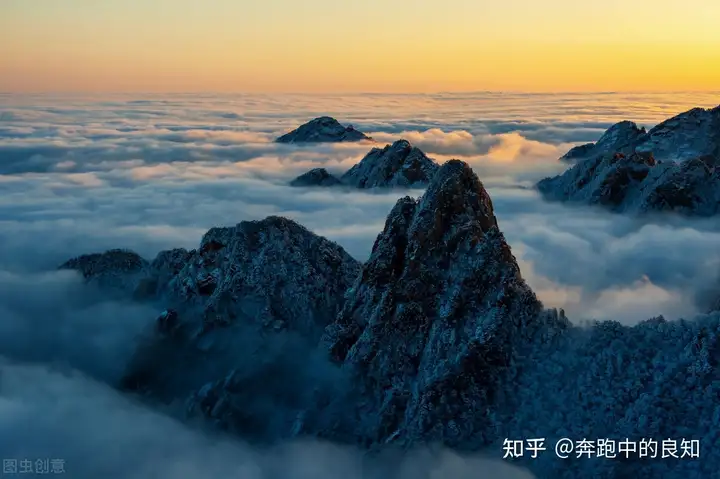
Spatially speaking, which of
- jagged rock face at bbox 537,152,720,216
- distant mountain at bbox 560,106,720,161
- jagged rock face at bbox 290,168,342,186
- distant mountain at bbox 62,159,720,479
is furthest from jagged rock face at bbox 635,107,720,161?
distant mountain at bbox 62,159,720,479

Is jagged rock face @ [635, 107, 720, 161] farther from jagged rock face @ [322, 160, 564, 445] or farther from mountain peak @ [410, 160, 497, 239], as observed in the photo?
jagged rock face @ [322, 160, 564, 445]

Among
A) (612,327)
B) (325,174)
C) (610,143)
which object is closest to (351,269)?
(612,327)

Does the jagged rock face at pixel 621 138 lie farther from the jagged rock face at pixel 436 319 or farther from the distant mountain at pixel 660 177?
the jagged rock face at pixel 436 319

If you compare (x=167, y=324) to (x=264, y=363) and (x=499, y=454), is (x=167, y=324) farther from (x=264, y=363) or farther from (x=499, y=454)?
→ (x=499, y=454)

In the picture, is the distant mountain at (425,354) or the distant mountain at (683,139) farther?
the distant mountain at (683,139)

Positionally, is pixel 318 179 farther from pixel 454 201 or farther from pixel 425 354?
pixel 425 354

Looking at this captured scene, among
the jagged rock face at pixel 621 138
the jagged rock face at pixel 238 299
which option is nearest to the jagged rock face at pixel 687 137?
the jagged rock face at pixel 621 138
